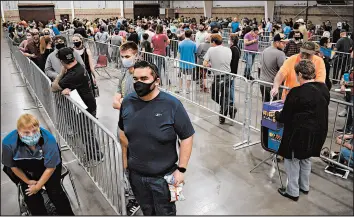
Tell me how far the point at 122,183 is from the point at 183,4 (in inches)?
1258

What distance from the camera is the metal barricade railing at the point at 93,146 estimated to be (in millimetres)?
2787

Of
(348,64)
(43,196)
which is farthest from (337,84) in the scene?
(43,196)

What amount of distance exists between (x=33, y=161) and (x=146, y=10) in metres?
32.5

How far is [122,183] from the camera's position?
2.66 metres

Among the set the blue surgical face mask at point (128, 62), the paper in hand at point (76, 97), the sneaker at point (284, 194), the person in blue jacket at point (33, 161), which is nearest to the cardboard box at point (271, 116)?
Answer: the sneaker at point (284, 194)

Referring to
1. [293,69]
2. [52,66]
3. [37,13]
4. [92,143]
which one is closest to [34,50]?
[52,66]

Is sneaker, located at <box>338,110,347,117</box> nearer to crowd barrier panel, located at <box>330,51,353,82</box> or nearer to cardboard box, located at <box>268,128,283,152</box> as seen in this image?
crowd barrier panel, located at <box>330,51,353,82</box>

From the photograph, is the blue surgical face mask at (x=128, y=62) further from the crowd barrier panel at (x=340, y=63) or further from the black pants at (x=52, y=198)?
the crowd barrier panel at (x=340, y=63)

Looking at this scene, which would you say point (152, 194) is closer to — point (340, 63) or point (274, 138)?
point (274, 138)

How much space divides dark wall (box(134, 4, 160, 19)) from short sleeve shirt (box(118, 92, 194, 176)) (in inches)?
1257

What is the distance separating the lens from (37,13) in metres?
27.8

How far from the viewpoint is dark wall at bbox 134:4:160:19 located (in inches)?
1274

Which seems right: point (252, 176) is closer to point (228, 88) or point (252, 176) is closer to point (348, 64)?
point (228, 88)

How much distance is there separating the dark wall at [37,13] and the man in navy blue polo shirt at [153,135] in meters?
29.1
